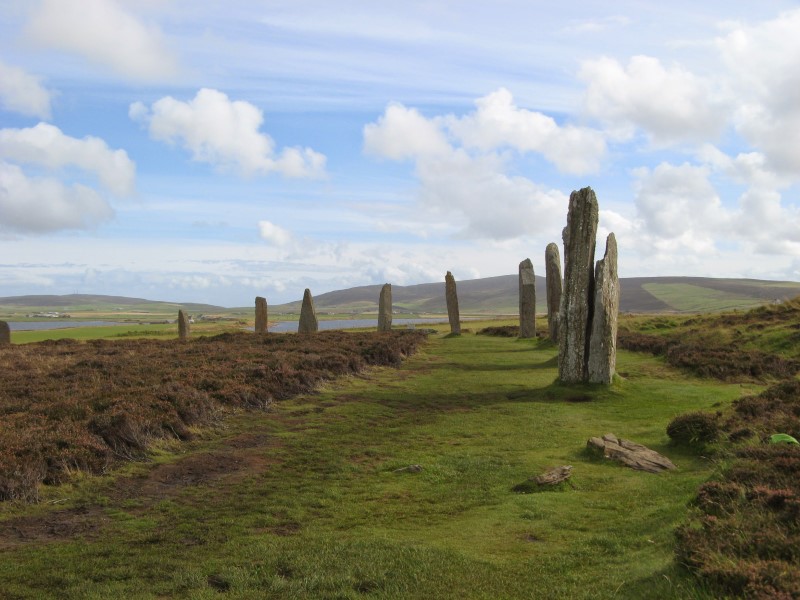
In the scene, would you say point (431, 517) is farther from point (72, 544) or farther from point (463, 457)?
point (72, 544)

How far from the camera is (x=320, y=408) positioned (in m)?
17.9

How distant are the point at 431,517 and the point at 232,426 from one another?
7.71m

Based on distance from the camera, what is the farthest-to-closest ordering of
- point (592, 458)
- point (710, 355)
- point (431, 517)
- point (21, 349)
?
point (21, 349), point (710, 355), point (592, 458), point (431, 517)

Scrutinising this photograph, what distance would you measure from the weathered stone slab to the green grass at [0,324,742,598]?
29 centimetres

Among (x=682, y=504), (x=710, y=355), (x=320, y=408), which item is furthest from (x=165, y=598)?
(x=710, y=355)

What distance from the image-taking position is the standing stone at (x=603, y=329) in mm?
20578

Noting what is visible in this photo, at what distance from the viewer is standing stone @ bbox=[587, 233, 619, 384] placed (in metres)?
20.6

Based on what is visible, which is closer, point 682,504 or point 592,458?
point 682,504

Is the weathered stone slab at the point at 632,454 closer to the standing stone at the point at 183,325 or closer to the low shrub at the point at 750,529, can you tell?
the low shrub at the point at 750,529

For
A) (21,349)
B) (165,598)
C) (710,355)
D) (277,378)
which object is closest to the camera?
(165,598)

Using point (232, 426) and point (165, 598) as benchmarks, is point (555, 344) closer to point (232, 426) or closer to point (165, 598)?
point (232, 426)

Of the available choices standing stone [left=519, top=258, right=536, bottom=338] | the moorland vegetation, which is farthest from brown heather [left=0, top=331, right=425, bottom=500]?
standing stone [left=519, top=258, right=536, bottom=338]

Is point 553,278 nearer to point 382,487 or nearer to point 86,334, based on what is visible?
point 382,487

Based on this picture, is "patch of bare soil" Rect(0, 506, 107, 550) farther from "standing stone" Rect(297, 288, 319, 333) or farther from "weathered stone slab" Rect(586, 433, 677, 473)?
"standing stone" Rect(297, 288, 319, 333)
